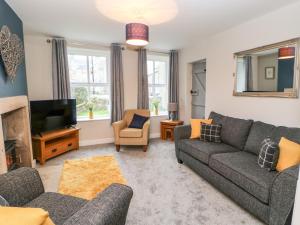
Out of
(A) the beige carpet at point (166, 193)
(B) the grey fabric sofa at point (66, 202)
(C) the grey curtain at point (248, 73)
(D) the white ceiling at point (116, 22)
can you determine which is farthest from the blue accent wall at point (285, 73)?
(B) the grey fabric sofa at point (66, 202)

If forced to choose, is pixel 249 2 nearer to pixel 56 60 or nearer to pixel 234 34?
pixel 234 34

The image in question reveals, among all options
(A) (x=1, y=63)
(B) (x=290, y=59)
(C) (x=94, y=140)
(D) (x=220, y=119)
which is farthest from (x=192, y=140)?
(A) (x=1, y=63)

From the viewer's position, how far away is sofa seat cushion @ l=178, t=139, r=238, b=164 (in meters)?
2.58

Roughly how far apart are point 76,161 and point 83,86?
1827 millimetres

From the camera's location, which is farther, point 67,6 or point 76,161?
point 76,161

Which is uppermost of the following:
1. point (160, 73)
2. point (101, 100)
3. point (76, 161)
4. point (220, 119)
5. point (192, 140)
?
point (160, 73)

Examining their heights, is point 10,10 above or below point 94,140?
above

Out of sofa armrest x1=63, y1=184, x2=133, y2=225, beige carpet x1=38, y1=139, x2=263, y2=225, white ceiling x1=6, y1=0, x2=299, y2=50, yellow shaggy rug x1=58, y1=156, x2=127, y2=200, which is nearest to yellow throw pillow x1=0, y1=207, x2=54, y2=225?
sofa armrest x1=63, y1=184, x2=133, y2=225

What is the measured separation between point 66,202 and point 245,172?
1.70 metres

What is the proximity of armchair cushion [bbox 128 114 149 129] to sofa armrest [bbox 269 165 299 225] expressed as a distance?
2.87 metres

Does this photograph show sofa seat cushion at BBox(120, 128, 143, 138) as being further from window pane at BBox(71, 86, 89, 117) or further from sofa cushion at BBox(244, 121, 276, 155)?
sofa cushion at BBox(244, 121, 276, 155)

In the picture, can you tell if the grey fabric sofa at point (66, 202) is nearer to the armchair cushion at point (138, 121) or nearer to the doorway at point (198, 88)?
the armchair cushion at point (138, 121)

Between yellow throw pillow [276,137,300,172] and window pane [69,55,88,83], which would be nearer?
yellow throw pillow [276,137,300,172]

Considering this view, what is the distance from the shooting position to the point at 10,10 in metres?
2.47
